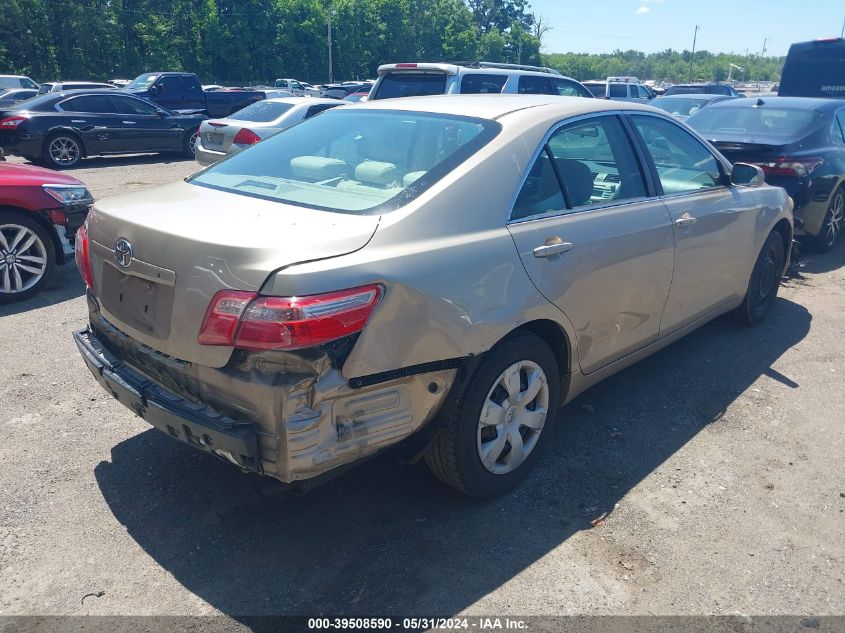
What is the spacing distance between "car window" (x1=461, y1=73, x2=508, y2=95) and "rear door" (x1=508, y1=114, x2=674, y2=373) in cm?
553

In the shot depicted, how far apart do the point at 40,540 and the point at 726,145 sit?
7.29m

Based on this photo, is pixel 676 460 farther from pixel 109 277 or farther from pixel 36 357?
pixel 36 357

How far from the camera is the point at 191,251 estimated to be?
2559 mm

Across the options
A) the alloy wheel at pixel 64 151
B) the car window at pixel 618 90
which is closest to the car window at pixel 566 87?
the alloy wheel at pixel 64 151

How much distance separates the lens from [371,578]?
2762 mm

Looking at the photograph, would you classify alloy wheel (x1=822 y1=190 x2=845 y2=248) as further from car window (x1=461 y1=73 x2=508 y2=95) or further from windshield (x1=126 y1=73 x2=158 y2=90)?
windshield (x1=126 y1=73 x2=158 y2=90)

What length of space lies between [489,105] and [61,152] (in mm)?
13002

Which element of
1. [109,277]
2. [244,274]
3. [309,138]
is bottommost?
[109,277]

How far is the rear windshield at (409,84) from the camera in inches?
364

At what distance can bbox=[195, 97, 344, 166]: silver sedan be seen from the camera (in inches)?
420

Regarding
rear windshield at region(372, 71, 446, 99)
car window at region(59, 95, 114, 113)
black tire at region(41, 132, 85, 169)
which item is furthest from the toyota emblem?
car window at region(59, 95, 114, 113)

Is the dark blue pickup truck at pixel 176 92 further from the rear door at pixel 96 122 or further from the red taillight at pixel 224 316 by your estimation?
the red taillight at pixel 224 316

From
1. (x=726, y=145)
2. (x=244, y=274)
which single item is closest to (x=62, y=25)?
(x=726, y=145)

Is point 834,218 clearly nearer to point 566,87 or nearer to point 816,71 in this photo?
point 566,87
